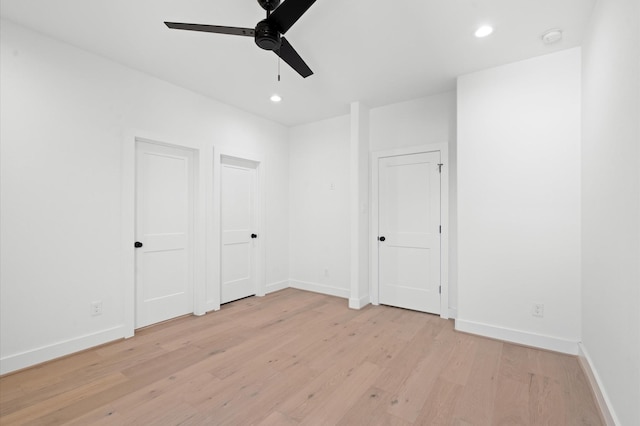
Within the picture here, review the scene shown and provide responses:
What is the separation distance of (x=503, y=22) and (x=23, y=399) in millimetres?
4481

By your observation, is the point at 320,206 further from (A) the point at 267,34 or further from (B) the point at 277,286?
(A) the point at 267,34

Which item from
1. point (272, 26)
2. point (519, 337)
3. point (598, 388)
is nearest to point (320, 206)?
point (519, 337)

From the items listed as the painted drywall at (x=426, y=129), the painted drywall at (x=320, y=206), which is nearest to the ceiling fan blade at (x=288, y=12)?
the painted drywall at (x=426, y=129)

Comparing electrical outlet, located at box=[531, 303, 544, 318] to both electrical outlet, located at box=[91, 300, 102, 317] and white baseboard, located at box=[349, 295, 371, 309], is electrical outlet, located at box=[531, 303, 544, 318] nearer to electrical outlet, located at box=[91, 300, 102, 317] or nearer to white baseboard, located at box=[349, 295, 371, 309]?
white baseboard, located at box=[349, 295, 371, 309]

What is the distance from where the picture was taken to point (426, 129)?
3836 mm

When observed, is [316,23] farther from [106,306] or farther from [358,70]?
[106,306]

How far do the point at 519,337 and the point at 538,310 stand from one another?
0.32m

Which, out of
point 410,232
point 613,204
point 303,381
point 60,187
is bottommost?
point 303,381

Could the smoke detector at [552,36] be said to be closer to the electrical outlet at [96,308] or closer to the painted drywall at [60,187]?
the painted drywall at [60,187]

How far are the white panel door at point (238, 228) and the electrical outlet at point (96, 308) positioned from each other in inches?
58.1

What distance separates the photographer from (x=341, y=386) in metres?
2.17

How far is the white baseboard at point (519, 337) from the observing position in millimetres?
2678

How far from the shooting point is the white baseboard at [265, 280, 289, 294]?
4732mm

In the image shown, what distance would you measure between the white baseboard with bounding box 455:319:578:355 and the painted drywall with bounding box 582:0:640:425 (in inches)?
11.4
